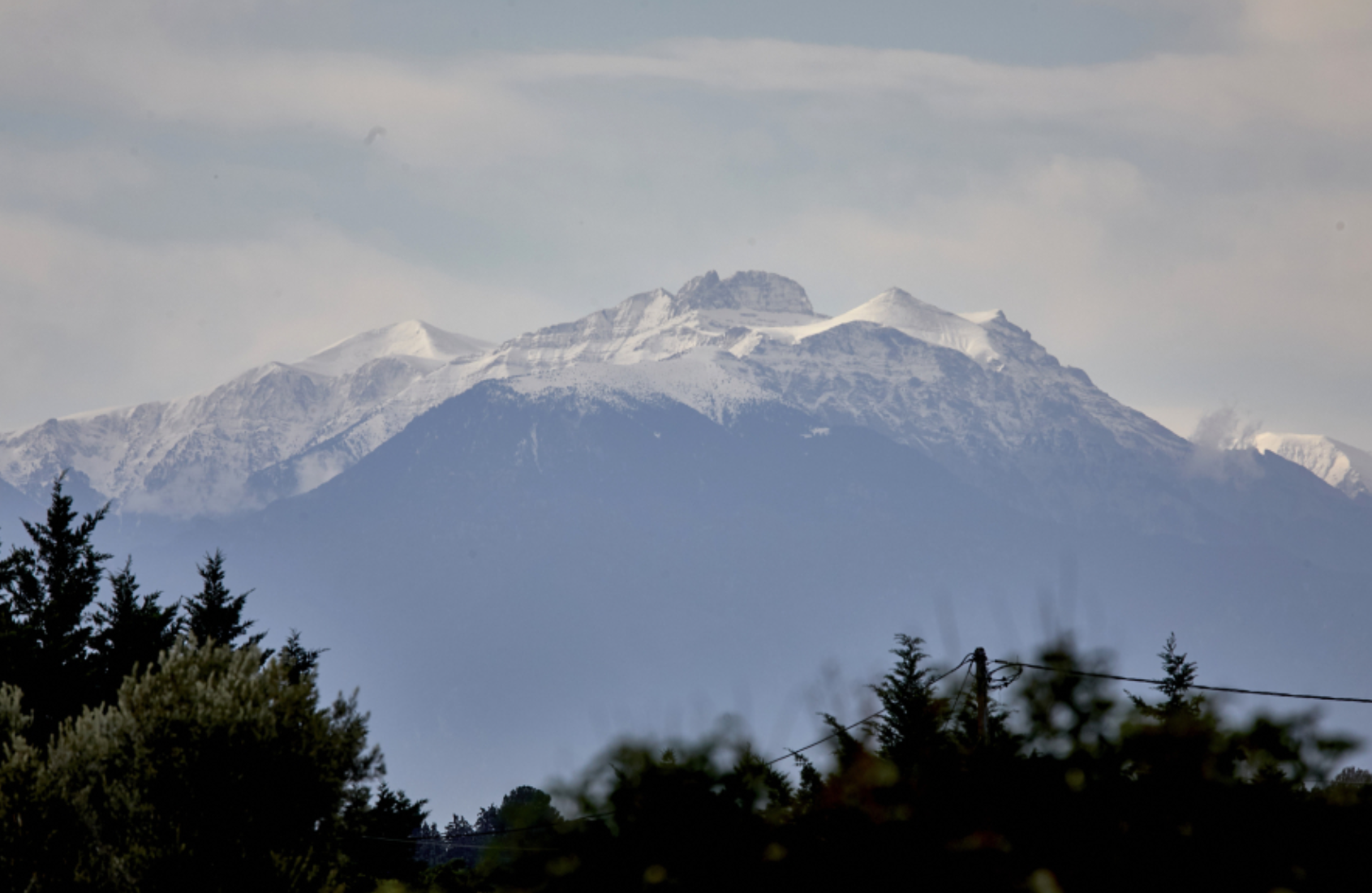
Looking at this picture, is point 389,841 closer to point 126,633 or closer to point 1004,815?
point 126,633

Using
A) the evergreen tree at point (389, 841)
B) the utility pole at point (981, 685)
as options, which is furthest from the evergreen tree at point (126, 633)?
the utility pole at point (981, 685)

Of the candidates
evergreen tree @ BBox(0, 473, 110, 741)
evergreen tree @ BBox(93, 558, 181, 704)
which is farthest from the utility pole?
evergreen tree @ BBox(93, 558, 181, 704)

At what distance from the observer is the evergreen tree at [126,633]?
43.3 metres

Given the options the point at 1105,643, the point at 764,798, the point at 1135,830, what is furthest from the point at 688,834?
the point at 1105,643

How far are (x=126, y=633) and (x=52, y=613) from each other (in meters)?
2.58

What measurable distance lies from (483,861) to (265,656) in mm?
29683

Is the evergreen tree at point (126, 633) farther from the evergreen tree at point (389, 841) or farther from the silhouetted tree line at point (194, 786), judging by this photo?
the silhouetted tree line at point (194, 786)

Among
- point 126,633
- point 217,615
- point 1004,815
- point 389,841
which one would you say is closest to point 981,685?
point 1004,815

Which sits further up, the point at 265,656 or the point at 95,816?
the point at 265,656

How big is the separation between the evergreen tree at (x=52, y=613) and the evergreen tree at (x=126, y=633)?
54 centimetres

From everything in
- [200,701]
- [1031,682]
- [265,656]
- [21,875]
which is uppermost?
[265,656]

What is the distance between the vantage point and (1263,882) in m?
4.24

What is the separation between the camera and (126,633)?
144 ft

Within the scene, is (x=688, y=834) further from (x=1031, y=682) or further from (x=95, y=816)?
(x=95, y=816)
